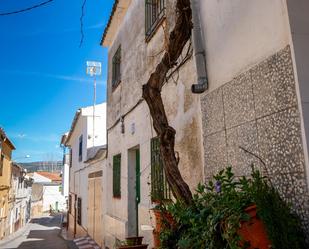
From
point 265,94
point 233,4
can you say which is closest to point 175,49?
point 233,4

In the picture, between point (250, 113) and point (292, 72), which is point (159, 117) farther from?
point (292, 72)

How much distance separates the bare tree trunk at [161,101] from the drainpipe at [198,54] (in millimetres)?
72

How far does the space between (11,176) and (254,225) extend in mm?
28672

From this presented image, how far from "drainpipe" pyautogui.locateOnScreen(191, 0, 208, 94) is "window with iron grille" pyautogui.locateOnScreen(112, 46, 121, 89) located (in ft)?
15.7

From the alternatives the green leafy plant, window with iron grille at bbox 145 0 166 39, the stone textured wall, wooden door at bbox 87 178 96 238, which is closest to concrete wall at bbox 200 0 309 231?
the stone textured wall

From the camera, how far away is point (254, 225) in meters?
2.04

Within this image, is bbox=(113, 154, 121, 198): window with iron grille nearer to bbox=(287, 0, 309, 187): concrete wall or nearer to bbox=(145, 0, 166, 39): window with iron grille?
bbox=(145, 0, 166, 39): window with iron grille

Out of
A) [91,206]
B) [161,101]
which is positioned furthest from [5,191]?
[161,101]

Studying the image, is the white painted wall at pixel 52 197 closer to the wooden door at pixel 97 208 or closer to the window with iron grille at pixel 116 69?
the wooden door at pixel 97 208

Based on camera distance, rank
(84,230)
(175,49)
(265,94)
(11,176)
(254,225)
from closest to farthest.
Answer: (254,225) → (265,94) → (175,49) → (84,230) → (11,176)

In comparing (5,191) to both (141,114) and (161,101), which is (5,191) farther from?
(161,101)

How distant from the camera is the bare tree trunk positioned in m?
3.27

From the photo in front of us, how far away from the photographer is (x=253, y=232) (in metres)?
2.04

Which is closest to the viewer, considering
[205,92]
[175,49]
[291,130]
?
[291,130]
